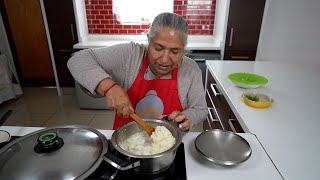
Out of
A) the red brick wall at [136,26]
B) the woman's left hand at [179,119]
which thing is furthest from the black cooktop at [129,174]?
the red brick wall at [136,26]

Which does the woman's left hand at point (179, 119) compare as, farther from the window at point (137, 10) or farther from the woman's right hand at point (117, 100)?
the window at point (137, 10)

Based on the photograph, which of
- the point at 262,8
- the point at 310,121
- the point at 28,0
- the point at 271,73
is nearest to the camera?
the point at 310,121

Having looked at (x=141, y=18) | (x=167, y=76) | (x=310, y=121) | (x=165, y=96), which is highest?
(x=141, y=18)

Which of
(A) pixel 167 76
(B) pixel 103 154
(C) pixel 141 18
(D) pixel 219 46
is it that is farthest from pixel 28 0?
(B) pixel 103 154

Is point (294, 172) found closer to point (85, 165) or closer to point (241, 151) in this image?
point (241, 151)

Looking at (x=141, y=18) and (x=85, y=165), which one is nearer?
(x=85, y=165)

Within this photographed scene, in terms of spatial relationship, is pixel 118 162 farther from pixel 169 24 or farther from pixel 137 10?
pixel 137 10

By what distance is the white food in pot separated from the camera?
2.42 feet

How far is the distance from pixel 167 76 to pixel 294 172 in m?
0.71

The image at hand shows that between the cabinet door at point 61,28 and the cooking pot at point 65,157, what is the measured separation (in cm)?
249

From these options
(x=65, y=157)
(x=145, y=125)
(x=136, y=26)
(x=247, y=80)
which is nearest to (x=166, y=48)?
(x=145, y=125)

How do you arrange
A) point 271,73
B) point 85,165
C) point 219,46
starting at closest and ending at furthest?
point 85,165
point 271,73
point 219,46

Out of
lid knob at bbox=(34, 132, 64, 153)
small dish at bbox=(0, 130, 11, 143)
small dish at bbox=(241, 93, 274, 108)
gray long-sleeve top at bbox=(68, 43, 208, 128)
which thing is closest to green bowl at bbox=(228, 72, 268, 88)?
small dish at bbox=(241, 93, 274, 108)

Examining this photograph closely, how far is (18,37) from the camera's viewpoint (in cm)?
333
